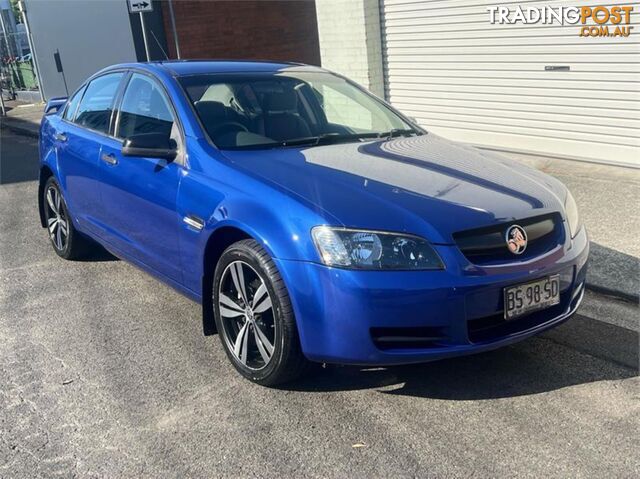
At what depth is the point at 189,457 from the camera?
10.5 feet

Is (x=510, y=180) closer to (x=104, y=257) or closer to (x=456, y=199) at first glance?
(x=456, y=199)

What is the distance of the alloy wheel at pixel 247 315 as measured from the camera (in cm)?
363

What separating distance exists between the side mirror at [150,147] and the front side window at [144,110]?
0.15 m

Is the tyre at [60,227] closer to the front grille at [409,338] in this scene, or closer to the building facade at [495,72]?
the front grille at [409,338]

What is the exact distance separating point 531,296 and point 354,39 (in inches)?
315

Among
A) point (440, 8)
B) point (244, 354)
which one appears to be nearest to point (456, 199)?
point (244, 354)

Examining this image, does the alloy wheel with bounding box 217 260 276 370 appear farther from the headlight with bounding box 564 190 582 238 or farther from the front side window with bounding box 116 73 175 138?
the headlight with bounding box 564 190 582 238

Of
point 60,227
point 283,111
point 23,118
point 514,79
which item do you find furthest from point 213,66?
point 23,118

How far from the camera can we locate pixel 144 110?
15.7 feet

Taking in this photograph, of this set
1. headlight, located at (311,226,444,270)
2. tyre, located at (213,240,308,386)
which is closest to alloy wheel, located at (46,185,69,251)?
tyre, located at (213,240,308,386)

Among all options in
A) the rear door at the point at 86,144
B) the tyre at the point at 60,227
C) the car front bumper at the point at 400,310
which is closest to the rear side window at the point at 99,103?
the rear door at the point at 86,144

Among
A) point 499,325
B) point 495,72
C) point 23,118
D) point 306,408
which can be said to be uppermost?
point 495,72

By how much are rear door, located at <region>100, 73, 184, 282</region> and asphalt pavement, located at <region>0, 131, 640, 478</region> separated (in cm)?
53

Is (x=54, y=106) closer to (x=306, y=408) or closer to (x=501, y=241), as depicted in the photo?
(x=306, y=408)
